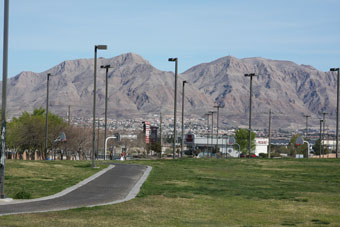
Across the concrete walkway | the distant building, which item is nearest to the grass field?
the concrete walkway

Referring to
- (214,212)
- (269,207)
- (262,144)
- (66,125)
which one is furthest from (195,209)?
(262,144)

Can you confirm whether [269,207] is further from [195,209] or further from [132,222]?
[132,222]

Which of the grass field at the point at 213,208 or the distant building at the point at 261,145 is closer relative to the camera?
the grass field at the point at 213,208

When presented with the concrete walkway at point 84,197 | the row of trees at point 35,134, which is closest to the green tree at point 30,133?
the row of trees at point 35,134

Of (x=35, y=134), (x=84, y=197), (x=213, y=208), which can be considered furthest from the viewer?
(x=35, y=134)

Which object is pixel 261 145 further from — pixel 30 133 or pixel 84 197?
pixel 84 197

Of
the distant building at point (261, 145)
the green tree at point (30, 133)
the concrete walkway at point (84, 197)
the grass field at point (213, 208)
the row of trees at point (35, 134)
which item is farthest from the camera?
the distant building at point (261, 145)

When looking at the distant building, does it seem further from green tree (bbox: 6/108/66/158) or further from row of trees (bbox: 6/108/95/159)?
green tree (bbox: 6/108/66/158)

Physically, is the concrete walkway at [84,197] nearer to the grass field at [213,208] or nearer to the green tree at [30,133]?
the grass field at [213,208]

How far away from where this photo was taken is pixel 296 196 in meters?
21.1

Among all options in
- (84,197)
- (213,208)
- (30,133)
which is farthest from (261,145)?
(213,208)

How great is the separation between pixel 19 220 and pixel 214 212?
5181mm

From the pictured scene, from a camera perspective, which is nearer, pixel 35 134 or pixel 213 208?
pixel 213 208

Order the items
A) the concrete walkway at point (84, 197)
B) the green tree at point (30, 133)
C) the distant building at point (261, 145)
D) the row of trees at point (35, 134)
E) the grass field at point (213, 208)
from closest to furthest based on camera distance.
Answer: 1. the grass field at point (213, 208)
2. the concrete walkway at point (84, 197)
3. the green tree at point (30, 133)
4. the row of trees at point (35, 134)
5. the distant building at point (261, 145)
